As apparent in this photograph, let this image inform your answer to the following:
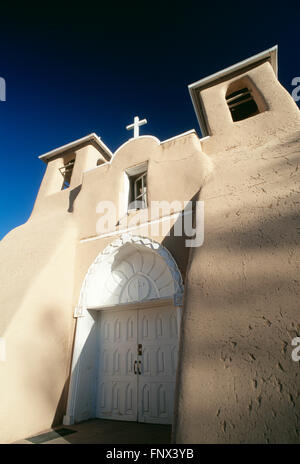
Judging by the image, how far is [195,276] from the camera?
2.84m

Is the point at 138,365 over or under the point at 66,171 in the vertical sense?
under

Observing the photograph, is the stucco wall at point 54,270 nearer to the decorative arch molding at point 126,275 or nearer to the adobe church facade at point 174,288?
the adobe church facade at point 174,288

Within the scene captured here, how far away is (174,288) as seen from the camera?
4.50 metres

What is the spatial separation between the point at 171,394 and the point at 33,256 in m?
4.37

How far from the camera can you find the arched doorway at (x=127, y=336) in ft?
15.4

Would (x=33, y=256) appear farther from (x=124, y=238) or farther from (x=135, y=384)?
(x=135, y=384)

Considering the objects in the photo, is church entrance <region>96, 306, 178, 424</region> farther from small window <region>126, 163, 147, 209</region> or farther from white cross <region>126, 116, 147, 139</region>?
white cross <region>126, 116, 147, 139</region>

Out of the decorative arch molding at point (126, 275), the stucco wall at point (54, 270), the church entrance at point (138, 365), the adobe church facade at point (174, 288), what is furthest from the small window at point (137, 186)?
the church entrance at point (138, 365)

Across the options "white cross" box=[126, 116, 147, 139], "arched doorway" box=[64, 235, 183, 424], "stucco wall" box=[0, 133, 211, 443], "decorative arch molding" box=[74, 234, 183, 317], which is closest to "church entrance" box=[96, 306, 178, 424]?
"arched doorway" box=[64, 235, 183, 424]

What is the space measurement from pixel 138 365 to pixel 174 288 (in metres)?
2.03

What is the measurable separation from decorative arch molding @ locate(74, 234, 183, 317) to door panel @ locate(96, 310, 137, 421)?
1.58ft

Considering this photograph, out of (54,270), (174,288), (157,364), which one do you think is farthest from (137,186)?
(157,364)

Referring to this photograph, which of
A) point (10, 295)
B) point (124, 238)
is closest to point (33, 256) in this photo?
point (10, 295)

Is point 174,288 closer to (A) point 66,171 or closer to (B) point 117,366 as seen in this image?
(B) point 117,366
